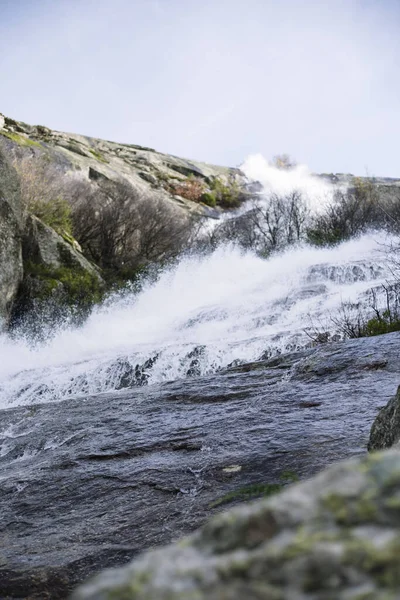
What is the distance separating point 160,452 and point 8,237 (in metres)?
12.5

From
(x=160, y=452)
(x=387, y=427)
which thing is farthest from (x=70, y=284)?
(x=387, y=427)

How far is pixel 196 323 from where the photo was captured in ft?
46.3

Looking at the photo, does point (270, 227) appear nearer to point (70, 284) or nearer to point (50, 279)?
point (70, 284)

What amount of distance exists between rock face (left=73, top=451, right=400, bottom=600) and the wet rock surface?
122 cm

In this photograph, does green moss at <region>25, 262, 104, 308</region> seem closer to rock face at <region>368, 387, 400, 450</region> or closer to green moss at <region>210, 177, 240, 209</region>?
rock face at <region>368, 387, 400, 450</region>

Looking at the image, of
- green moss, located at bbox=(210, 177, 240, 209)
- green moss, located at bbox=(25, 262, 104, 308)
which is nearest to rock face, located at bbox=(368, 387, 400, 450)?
green moss, located at bbox=(25, 262, 104, 308)

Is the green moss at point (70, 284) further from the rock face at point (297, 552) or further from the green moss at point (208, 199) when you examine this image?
the green moss at point (208, 199)

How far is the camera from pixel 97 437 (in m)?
5.19

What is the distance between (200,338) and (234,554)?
37.9 ft

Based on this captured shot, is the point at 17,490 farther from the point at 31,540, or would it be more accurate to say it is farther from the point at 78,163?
the point at 78,163

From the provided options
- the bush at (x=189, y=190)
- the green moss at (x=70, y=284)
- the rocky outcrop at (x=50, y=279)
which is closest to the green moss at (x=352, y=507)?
the rocky outcrop at (x=50, y=279)

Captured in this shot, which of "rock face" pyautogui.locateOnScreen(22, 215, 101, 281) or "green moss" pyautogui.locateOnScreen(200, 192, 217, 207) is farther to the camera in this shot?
"green moss" pyautogui.locateOnScreen(200, 192, 217, 207)

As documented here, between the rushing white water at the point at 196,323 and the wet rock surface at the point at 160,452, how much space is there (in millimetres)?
2457

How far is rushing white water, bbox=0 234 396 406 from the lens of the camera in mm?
9453
